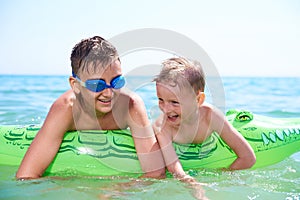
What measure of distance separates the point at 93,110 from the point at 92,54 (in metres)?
0.56

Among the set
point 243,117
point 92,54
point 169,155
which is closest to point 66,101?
point 92,54

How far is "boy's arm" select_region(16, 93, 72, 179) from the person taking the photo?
11.5ft

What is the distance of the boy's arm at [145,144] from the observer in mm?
3648

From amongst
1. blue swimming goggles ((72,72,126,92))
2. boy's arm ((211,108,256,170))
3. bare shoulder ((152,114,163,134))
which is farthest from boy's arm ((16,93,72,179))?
boy's arm ((211,108,256,170))

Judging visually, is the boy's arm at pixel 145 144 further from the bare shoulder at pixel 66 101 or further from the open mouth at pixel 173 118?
the bare shoulder at pixel 66 101

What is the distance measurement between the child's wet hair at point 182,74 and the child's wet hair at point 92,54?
1.54 ft

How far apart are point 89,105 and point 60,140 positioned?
436 mm

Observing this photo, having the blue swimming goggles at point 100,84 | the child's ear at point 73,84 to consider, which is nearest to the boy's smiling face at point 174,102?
the blue swimming goggles at point 100,84

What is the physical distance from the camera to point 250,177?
3.70 meters

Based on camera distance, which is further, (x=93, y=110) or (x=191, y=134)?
(x=191, y=134)

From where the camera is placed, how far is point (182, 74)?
3580 millimetres

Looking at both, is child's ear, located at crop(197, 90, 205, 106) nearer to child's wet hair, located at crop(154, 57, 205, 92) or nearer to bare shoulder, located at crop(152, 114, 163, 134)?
child's wet hair, located at crop(154, 57, 205, 92)

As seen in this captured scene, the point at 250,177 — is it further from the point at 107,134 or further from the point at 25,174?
the point at 25,174

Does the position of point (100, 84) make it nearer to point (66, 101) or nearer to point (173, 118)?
point (66, 101)
